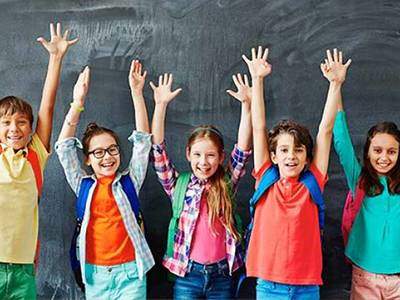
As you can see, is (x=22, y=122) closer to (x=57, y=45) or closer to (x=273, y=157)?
(x=57, y=45)

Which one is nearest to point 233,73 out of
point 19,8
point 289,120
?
point 289,120

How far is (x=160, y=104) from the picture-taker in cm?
240

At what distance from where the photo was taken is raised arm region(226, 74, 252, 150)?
2.35 m

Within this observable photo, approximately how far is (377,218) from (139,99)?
0.96 meters

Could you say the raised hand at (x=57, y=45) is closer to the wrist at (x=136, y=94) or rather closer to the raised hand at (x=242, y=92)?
the wrist at (x=136, y=94)

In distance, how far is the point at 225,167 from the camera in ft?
8.01

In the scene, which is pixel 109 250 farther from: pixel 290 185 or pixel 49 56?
pixel 49 56

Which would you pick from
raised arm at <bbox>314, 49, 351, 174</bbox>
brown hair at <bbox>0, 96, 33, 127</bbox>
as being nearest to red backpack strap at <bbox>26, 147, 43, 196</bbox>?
brown hair at <bbox>0, 96, 33, 127</bbox>

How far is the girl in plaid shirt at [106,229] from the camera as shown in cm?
228

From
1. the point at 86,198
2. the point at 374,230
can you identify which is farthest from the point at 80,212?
the point at 374,230

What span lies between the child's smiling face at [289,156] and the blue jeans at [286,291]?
38 cm

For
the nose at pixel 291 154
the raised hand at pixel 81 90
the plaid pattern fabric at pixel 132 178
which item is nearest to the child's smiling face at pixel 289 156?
the nose at pixel 291 154

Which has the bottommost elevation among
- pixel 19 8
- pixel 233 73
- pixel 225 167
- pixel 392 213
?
pixel 392 213

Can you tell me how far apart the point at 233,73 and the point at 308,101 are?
32cm
